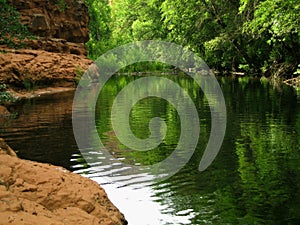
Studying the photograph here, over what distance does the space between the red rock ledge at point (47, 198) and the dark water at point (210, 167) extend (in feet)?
2.58

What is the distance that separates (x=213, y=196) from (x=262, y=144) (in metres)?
4.65

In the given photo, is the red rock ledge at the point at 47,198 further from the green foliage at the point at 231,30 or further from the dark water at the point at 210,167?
the green foliage at the point at 231,30

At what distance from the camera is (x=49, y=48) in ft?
126

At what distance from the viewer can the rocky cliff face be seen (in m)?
31.3

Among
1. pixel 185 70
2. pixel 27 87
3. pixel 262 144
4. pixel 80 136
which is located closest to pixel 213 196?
pixel 262 144

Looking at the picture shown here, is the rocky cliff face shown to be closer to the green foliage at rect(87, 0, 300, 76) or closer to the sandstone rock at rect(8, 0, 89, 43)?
the sandstone rock at rect(8, 0, 89, 43)

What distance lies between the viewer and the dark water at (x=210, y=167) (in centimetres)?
728

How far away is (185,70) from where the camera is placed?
199ft

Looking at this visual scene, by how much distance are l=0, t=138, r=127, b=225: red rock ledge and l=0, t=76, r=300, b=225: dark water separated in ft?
2.58

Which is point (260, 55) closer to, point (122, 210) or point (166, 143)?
point (166, 143)

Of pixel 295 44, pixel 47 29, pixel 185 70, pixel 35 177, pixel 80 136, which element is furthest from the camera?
pixel 185 70

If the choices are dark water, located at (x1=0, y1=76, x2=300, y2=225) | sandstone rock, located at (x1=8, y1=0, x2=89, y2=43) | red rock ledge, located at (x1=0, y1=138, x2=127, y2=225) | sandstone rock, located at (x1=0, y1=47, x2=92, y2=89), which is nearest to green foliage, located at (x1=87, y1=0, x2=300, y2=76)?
dark water, located at (x1=0, y1=76, x2=300, y2=225)

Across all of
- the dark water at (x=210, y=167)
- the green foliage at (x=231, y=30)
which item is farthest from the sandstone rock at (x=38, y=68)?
the green foliage at (x=231, y=30)

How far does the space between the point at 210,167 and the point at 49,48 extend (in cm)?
3037
